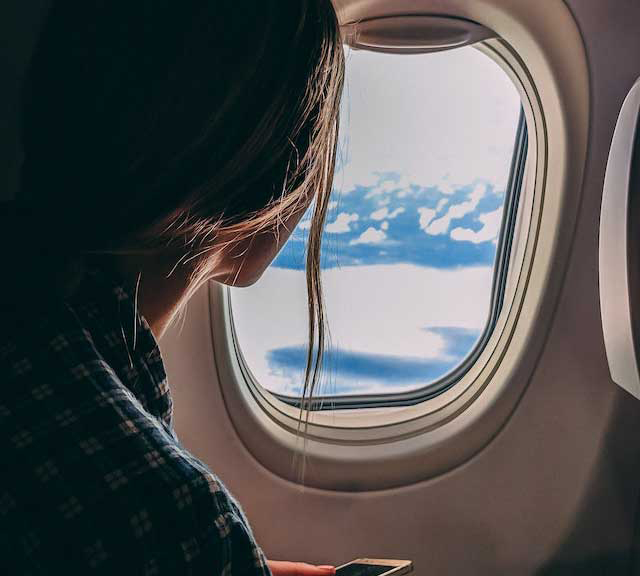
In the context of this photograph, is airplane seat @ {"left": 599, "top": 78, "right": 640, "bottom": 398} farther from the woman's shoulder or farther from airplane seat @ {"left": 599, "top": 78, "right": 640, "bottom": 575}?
the woman's shoulder

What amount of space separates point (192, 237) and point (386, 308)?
80 cm

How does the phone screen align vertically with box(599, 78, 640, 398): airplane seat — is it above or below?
below

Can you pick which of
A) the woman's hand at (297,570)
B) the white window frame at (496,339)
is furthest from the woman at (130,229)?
the white window frame at (496,339)

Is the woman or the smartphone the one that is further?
the smartphone

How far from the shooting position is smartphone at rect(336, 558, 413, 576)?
83cm

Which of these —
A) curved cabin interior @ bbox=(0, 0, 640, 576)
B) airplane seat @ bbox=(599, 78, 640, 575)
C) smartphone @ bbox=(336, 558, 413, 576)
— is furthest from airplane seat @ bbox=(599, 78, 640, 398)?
smartphone @ bbox=(336, 558, 413, 576)

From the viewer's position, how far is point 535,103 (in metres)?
1.16

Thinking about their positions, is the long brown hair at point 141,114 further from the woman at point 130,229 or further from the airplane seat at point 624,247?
the airplane seat at point 624,247

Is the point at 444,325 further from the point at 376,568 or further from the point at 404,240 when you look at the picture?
the point at 376,568

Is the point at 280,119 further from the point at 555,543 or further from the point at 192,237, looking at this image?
the point at 555,543

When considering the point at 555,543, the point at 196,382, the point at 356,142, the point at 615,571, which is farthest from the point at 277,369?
the point at 615,571

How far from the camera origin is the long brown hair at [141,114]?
0.51 meters

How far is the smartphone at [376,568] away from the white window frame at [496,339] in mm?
248

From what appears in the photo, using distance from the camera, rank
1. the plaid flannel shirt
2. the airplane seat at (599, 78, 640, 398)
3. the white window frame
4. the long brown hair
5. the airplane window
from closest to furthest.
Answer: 1. the plaid flannel shirt
2. the long brown hair
3. the airplane seat at (599, 78, 640, 398)
4. the white window frame
5. the airplane window
